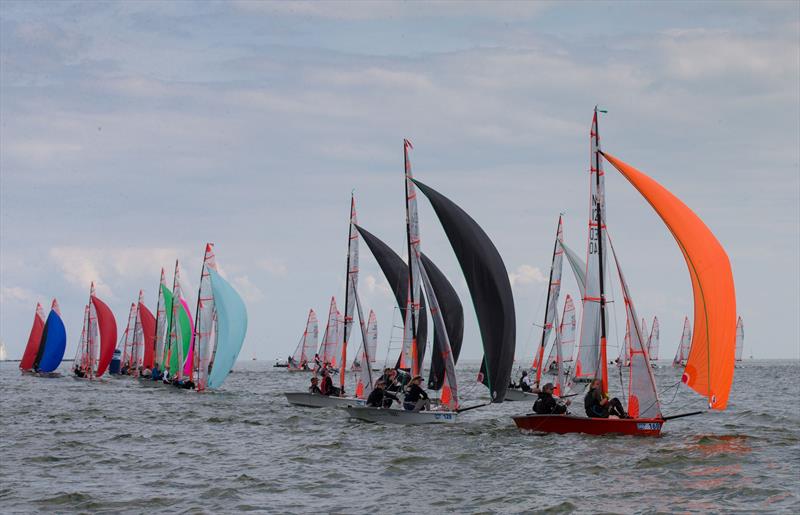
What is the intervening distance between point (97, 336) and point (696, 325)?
56.2 m

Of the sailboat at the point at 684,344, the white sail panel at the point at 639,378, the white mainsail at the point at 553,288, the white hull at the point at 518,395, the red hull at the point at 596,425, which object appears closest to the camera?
the red hull at the point at 596,425

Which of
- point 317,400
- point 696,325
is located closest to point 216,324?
point 317,400

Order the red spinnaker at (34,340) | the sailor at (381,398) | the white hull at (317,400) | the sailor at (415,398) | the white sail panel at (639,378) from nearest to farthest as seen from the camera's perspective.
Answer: the white sail panel at (639,378) → the sailor at (415,398) → the sailor at (381,398) → the white hull at (317,400) → the red spinnaker at (34,340)

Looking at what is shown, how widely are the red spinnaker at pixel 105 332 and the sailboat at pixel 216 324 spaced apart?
1779 centimetres

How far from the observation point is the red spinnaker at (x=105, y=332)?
64.3m

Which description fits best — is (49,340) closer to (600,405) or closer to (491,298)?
(491,298)

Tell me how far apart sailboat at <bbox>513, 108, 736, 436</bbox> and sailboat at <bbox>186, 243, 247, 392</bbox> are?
2365 centimetres

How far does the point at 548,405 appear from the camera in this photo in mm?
24672

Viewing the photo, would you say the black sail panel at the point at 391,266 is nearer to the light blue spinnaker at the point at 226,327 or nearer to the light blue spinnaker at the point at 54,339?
the light blue spinnaker at the point at 226,327

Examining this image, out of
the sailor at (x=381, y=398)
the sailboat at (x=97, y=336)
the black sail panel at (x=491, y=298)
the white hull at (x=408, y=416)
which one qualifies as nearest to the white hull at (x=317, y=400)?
the sailor at (x=381, y=398)

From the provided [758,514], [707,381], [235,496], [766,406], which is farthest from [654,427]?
[766,406]

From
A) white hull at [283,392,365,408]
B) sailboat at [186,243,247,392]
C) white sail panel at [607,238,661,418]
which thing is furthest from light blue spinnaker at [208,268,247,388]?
white sail panel at [607,238,661,418]

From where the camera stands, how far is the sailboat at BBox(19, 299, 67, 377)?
7112 centimetres

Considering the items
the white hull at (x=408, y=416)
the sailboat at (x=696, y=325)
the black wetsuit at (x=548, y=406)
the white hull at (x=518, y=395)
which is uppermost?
the sailboat at (x=696, y=325)
